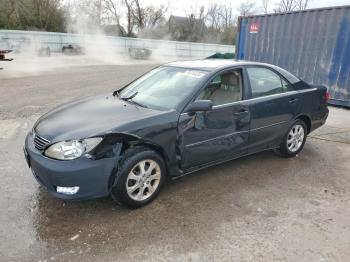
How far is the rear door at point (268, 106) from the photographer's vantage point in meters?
4.23

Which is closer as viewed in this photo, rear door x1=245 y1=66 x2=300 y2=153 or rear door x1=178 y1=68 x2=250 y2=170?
rear door x1=178 y1=68 x2=250 y2=170

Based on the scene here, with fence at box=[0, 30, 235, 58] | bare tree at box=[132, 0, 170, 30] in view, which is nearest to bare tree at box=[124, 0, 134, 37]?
bare tree at box=[132, 0, 170, 30]

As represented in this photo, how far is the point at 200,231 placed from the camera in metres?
3.04

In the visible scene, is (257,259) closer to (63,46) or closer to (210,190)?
(210,190)

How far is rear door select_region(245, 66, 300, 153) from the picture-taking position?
423 centimetres

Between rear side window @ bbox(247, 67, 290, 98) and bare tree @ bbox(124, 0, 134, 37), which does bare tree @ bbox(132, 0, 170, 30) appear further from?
rear side window @ bbox(247, 67, 290, 98)

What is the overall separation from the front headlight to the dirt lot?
0.67 metres

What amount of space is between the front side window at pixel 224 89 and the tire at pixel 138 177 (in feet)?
3.03

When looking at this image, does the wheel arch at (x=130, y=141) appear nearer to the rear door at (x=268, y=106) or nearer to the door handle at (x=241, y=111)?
the door handle at (x=241, y=111)

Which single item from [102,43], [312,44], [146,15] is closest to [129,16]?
[146,15]

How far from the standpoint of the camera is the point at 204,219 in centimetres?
324

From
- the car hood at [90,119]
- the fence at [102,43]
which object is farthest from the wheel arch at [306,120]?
the fence at [102,43]

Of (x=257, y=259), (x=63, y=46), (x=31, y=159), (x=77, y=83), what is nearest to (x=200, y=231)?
(x=257, y=259)

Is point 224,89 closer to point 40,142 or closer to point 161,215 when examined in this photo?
point 161,215
